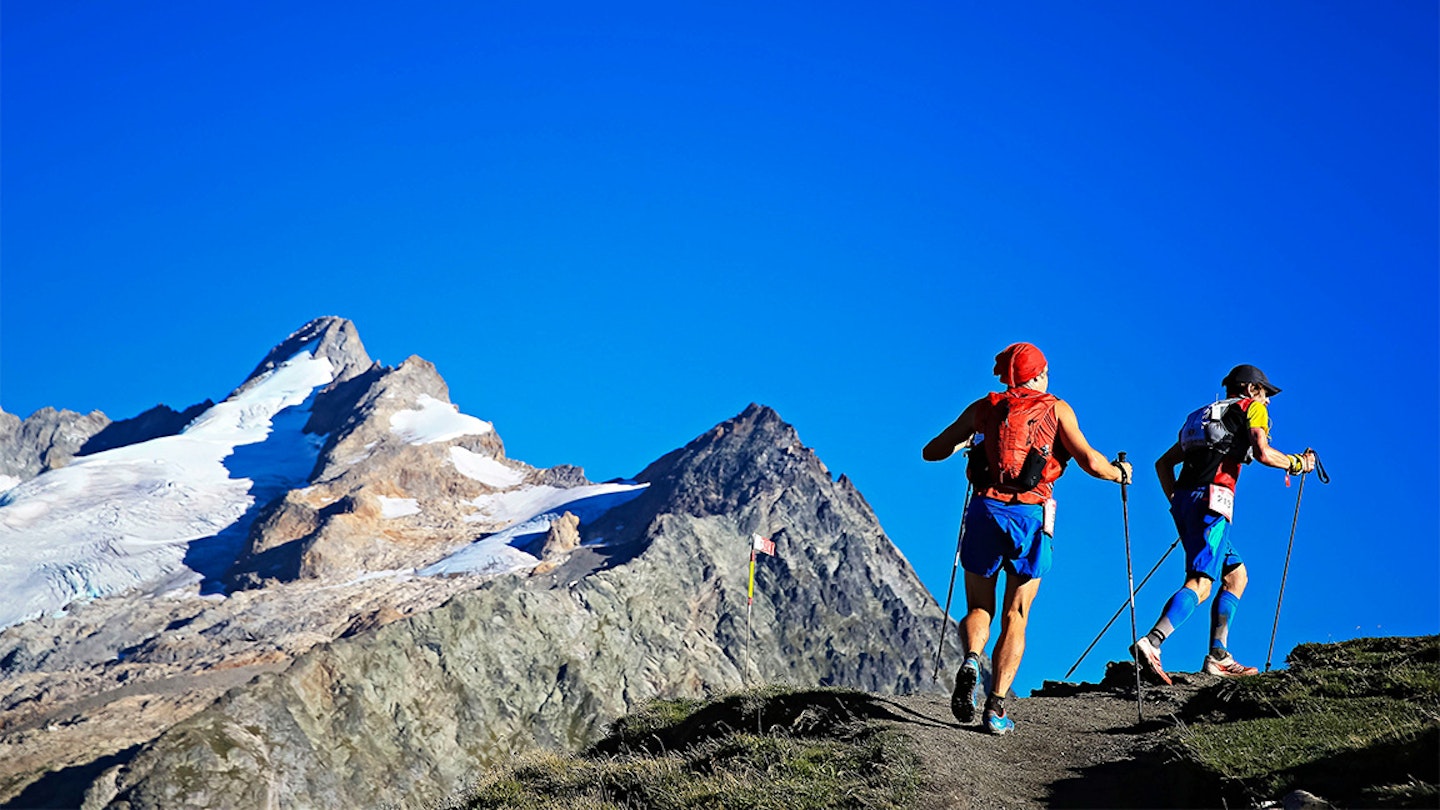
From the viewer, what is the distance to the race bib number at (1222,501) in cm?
1234

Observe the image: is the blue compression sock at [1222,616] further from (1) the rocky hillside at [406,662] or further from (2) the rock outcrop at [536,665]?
(1) the rocky hillside at [406,662]

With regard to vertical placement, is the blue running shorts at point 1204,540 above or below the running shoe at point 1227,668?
above

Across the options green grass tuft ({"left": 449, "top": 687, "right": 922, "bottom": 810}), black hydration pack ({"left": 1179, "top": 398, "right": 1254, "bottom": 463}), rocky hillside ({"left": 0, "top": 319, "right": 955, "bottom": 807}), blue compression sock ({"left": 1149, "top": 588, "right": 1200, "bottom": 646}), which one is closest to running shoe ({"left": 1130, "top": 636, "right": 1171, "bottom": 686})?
blue compression sock ({"left": 1149, "top": 588, "right": 1200, "bottom": 646})

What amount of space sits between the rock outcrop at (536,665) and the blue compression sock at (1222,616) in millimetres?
55109

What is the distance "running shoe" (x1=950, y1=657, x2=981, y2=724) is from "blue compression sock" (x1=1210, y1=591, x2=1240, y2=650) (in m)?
2.83

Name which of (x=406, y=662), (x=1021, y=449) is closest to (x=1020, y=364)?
(x=1021, y=449)

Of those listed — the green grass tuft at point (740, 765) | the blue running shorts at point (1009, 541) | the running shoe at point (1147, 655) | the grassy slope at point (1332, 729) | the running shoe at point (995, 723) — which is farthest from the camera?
the running shoe at point (1147, 655)

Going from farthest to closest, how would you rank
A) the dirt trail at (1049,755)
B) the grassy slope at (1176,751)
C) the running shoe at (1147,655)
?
the running shoe at (1147,655), the dirt trail at (1049,755), the grassy slope at (1176,751)

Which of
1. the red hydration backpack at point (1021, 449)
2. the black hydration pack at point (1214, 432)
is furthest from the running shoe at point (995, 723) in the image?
the black hydration pack at point (1214, 432)

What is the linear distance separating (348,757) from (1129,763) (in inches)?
4060

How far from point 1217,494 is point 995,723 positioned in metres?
3.14

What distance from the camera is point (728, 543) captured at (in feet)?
607

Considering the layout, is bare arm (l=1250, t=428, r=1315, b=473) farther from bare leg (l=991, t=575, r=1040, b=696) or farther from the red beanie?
bare leg (l=991, t=575, r=1040, b=696)

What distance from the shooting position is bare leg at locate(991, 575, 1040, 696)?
10797 mm
